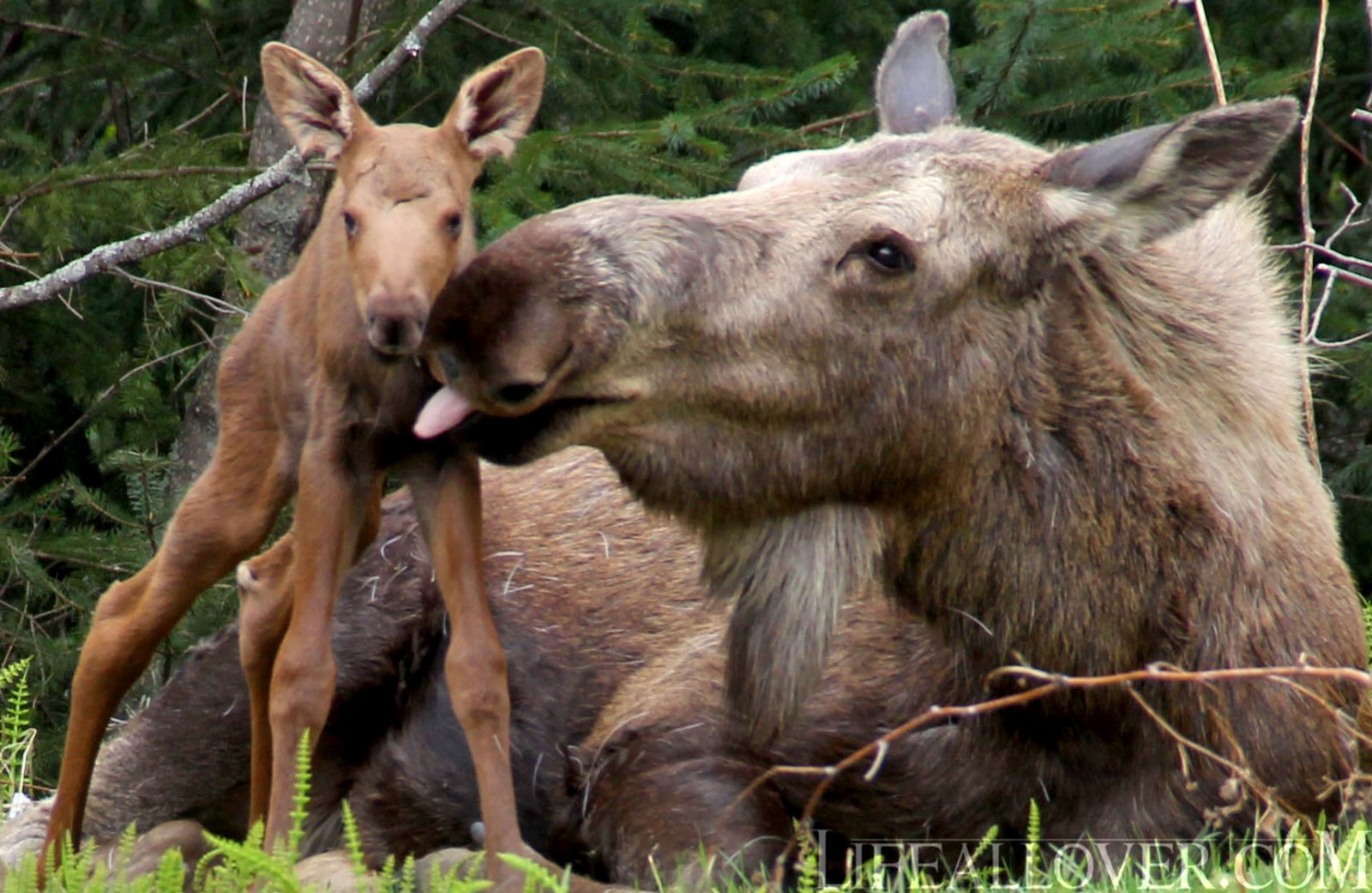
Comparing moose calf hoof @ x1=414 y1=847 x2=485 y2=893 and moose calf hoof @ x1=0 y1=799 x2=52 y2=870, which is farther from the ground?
moose calf hoof @ x1=414 y1=847 x2=485 y2=893

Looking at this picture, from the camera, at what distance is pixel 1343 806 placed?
13.1ft

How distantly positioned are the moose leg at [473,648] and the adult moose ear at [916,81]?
1454 mm

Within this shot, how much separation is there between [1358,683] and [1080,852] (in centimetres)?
70

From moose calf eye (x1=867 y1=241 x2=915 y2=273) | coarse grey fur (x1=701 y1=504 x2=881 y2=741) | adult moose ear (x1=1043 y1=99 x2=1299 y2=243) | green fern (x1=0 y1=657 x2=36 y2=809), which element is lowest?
green fern (x1=0 y1=657 x2=36 y2=809)

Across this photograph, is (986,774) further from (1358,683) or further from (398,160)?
(398,160)

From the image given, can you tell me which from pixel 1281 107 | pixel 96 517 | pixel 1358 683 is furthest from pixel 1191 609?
pixel 96 517

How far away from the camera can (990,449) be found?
3.95 metres

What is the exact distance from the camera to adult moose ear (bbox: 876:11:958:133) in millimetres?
4668

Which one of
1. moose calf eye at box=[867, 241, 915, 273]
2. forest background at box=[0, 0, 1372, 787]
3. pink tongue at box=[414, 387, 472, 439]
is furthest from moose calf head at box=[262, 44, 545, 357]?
forest background at box=[0, 0, 1372, 787]

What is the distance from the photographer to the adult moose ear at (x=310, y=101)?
3.89m

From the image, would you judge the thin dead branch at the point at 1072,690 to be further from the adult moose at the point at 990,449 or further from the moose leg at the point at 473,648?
the moose leg at the point at 473,648

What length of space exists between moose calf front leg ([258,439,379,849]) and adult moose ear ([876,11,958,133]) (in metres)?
1.62

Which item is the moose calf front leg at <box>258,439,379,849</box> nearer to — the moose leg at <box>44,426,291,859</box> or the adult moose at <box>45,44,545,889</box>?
the adult moose at <box>45,44,545,889</box>

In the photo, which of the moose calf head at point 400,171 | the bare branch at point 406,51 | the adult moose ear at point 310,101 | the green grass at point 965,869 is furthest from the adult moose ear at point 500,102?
the green grass at point 965,869
